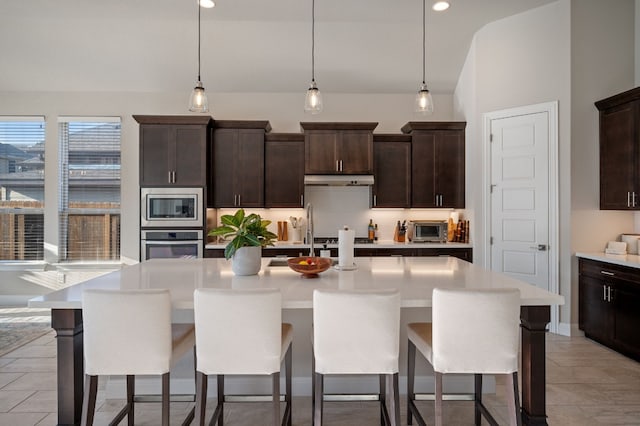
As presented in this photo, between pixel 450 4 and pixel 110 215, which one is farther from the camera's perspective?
pixel 110 215

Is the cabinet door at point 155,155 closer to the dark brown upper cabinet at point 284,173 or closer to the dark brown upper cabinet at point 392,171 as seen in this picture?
the dark brown upper cabinet at point 284,173

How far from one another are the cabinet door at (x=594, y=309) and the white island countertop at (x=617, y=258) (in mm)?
223

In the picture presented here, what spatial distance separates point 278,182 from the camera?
501cm

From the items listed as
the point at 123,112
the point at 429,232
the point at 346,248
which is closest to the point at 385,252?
the point at 429,232

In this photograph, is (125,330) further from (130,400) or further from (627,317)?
(627,317)

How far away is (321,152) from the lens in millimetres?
4914

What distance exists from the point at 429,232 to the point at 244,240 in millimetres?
3160

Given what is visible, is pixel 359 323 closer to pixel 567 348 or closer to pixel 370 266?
pixel 370 266

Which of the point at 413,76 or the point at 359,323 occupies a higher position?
the point at 413,76

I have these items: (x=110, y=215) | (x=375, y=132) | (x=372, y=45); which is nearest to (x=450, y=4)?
(x=372, y=45)

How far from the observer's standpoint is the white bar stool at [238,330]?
5.74 ft

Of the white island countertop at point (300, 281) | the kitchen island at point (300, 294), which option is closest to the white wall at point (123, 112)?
the white island countertop at point (300, 281)

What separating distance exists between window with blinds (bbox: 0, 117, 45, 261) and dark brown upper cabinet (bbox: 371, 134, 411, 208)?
15.2 feet

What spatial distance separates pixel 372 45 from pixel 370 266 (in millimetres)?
3065
